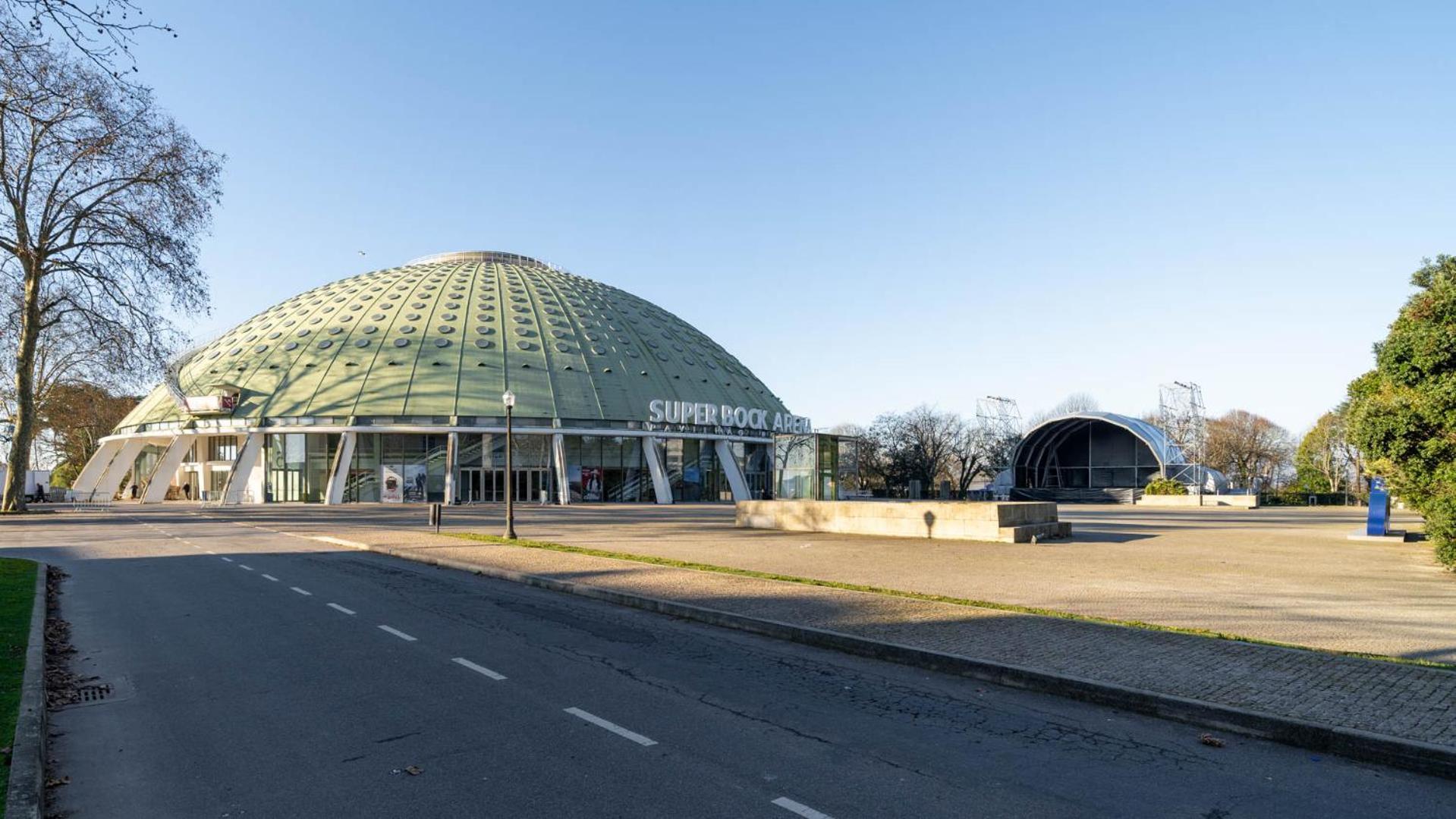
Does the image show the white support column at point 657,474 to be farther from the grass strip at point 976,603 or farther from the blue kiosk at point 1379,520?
the blue kiosk at point 1379,520

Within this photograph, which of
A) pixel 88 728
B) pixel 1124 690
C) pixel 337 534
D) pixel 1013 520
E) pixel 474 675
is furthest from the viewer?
pixel 337 534

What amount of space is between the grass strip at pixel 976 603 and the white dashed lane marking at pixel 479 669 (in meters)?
6.65

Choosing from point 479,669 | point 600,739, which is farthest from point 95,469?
point 600,739

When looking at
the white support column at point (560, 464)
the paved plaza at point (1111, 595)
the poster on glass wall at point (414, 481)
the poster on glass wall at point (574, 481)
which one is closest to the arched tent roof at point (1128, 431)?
the poster on glass wall at point (574, 481)

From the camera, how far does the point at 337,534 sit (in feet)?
87.2

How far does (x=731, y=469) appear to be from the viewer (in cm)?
6272

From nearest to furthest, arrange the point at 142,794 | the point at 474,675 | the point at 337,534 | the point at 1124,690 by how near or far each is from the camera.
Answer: the point at 142,794 < the point at 1124,690 < the point at 474,675 < the point at 337,534

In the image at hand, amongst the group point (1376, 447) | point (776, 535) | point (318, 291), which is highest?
point (318, 291)

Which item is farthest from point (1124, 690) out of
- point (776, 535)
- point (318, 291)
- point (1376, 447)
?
point (318, 291)

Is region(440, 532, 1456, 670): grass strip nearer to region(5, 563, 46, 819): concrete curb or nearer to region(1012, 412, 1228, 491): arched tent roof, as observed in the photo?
region(5, 563, 46, 819): concrete curb

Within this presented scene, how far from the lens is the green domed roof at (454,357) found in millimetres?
55094

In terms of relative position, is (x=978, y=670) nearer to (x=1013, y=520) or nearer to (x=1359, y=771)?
(x=1359, y=771)

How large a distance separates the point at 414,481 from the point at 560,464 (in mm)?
10136

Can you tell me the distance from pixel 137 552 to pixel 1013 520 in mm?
23655
